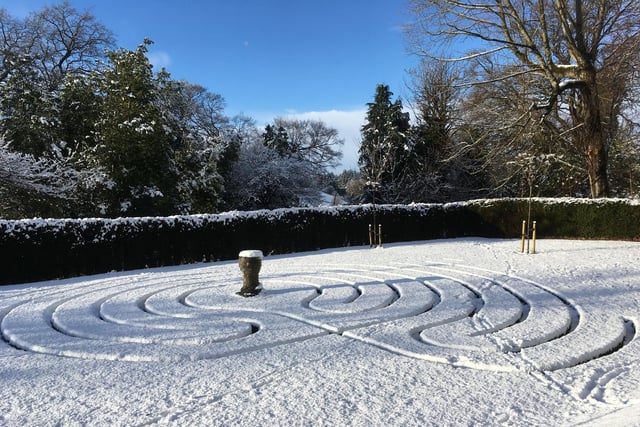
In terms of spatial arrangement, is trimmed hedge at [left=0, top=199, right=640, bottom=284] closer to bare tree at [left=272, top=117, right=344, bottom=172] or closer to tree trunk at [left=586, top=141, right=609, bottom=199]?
tree trunk at [left=586, top=141, right=609, bottom=199]

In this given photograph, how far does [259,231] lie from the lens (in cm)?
1323

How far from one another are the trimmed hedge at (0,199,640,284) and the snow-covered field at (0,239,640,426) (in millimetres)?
1915

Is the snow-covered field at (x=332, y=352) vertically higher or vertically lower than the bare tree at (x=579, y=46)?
lower

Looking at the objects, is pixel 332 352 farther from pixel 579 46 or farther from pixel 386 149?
pixel 386 149

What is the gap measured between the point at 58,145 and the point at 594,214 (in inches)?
789

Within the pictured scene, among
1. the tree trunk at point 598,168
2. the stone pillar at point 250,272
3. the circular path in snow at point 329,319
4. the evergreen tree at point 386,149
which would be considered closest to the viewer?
the circular path in snow at point 329,319

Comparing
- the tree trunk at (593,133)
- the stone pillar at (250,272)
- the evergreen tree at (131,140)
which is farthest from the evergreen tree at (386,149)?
the stone pillar at (250,272)

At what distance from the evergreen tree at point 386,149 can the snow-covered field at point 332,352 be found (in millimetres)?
16789

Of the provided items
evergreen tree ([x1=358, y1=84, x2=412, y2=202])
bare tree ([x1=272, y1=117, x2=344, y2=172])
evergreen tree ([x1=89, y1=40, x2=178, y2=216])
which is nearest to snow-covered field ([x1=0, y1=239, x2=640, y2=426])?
evergreen tree ([x1=89, y1=40, x2=178, y2=216])

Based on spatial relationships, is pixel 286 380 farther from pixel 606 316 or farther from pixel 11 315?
pixel 11 315

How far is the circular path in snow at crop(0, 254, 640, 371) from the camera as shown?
4.26 meters

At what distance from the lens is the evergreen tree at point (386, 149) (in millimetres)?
24578

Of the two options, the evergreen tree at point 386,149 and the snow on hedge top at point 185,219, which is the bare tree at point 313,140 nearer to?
A: the evergreen tree at point 386,149

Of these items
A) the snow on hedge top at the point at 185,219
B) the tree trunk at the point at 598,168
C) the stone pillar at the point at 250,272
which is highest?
the tree trunk at the point at 598,168
